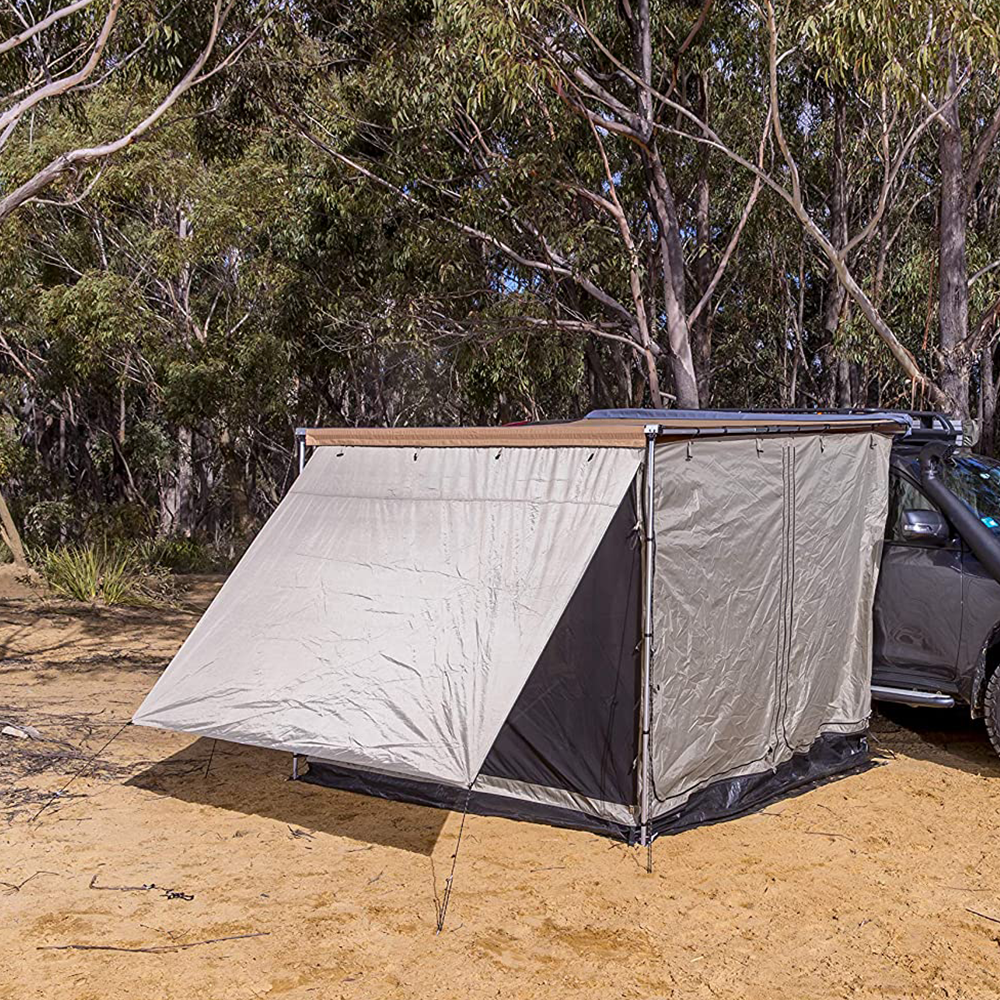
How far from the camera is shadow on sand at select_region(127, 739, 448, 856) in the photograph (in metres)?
5.85

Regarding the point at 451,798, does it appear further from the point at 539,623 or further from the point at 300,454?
the point at 300,454

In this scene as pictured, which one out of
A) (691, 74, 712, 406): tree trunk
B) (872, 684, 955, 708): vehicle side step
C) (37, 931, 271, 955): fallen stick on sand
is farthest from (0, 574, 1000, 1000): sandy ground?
(691, 74, 712, 406): tree trunk

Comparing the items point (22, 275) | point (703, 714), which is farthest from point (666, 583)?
point (22, 275)

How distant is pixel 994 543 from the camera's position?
6.78 metres

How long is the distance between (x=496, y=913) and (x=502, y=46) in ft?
30.0

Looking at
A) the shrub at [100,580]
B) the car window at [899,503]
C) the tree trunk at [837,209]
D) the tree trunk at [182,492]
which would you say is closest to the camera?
the car window at [899,503]

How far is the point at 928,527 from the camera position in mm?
7027

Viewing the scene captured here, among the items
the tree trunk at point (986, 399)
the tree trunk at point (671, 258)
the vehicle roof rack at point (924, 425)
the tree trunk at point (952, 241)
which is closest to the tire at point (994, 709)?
the vehicle roof rack at point (924, 425)

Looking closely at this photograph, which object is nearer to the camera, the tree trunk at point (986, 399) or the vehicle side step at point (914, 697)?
the vehicle side step at point (914, 697)

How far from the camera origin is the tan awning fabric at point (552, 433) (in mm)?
5410

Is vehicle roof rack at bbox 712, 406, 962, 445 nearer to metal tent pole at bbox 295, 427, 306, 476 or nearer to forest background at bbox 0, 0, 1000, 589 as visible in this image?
forest background at bbox 0, 0, 1000, 589

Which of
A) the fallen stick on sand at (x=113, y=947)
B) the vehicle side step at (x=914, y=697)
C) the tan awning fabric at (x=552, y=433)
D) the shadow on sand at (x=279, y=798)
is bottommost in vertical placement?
the shadow on sand at (x=279, y=798)

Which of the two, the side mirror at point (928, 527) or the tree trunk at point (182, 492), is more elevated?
the side mirror at point (928, 527)

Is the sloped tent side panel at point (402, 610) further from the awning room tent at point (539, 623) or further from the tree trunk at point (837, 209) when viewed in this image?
the tree trunk at point (837, 209)
